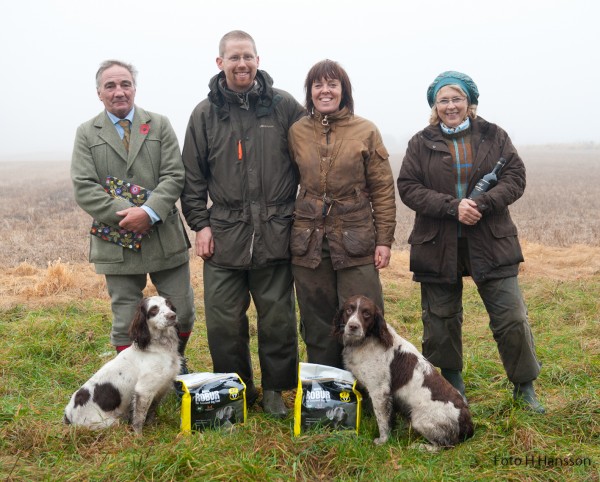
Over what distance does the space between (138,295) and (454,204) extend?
2649mm

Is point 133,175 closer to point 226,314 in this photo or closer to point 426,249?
point 226,314

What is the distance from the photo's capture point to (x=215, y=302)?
467cm

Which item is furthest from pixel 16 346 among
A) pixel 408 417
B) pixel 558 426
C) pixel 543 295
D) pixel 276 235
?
pixel 543 295

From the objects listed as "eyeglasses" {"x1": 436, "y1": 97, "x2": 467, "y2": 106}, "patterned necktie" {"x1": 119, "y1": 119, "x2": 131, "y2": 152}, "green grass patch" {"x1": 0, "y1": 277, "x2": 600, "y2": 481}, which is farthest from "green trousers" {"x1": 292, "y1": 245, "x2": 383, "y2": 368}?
"patterned necktie" {"x1": 119, "y1": 119, "x2": 131, "y2": 152}

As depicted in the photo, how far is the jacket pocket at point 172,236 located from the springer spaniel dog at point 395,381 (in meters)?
1.48

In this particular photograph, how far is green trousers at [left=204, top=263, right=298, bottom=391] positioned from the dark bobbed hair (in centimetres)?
133

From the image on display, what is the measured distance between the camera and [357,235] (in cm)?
438

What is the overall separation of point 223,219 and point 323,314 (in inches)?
43.0

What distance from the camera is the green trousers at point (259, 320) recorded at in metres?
4.66

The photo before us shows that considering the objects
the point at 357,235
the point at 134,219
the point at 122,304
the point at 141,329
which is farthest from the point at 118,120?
the point at 357,235

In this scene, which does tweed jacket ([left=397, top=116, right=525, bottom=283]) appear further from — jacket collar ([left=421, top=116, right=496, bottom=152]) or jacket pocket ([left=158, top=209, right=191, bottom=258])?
jacket pocket ([left=158, top=209, right=191, bottom=258])

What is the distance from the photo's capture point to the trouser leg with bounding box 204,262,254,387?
15.3 feet

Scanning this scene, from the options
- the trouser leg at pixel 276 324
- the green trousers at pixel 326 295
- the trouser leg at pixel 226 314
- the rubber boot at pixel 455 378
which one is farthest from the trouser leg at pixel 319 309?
the rubber boot at pixel 455 378

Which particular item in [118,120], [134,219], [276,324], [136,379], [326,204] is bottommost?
[136,379]
